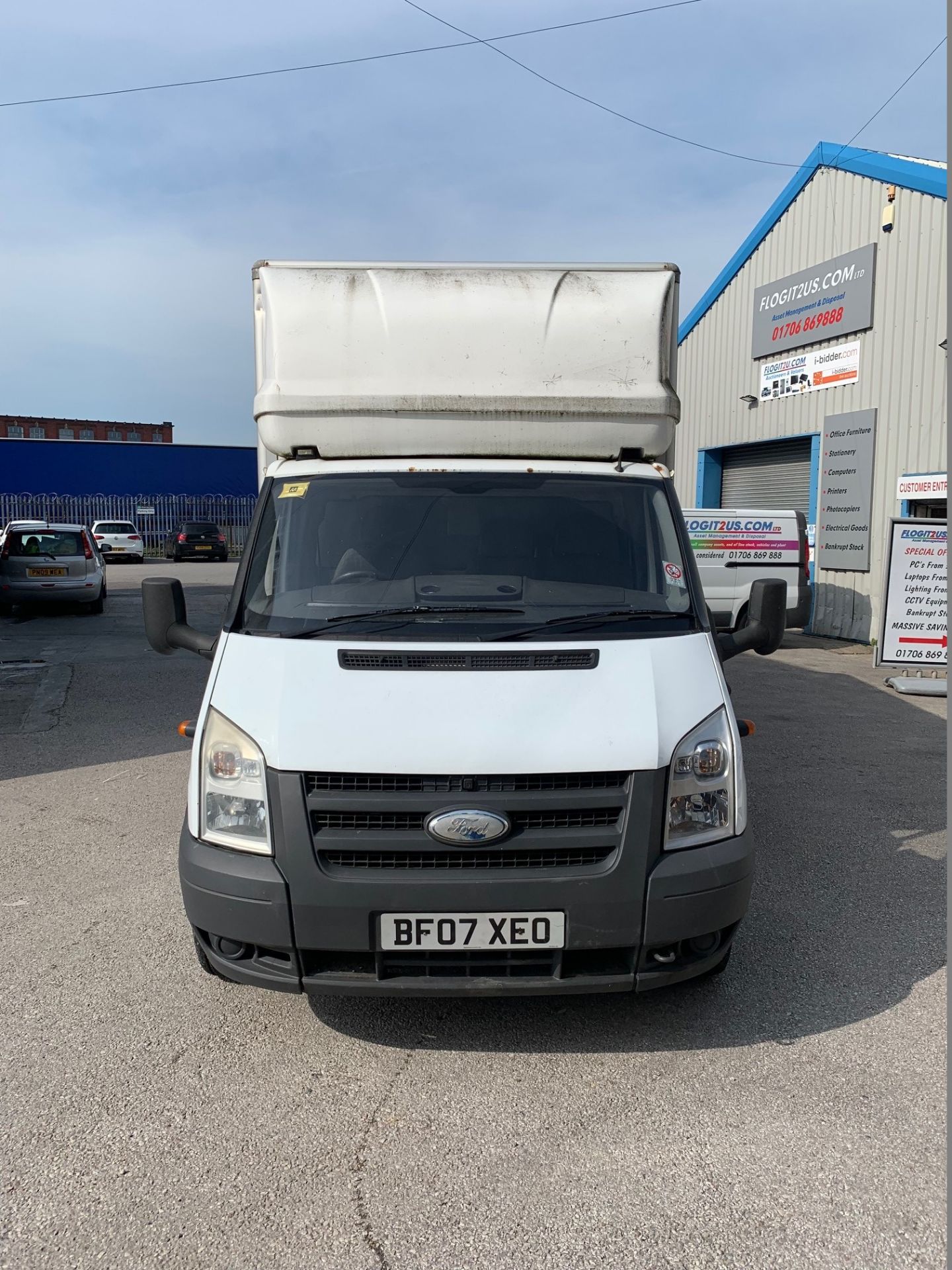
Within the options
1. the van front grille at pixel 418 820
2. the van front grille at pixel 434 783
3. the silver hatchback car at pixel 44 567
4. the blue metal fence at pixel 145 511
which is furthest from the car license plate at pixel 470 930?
the blue metal fence at pixel 145 511

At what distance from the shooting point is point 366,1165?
295 cm

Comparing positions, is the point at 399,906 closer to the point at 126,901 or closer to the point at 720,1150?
the point at 720,1150

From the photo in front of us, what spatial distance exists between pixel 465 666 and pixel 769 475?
1661cm

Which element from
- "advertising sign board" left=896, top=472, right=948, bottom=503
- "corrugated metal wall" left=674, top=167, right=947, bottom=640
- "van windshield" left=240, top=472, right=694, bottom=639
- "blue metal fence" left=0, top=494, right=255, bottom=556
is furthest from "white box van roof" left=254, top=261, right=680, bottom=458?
"blue metal fence" left=0, top=494, right=255, bottom=556

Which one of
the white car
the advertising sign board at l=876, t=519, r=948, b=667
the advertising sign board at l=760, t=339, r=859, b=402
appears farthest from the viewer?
the white car

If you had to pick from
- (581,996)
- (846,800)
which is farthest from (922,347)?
(581,996)

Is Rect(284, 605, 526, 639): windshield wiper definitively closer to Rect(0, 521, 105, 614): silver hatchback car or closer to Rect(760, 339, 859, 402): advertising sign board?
Rect(760, 339, 859, 402): advertising sign board

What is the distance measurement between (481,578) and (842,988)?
216 centimetres

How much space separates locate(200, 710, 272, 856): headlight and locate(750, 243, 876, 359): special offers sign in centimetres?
1478

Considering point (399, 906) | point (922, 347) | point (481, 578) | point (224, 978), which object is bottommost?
point (224, 978)

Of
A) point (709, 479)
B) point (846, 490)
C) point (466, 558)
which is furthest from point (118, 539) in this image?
point (466, 558)

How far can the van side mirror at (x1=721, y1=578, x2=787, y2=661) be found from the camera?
442cm

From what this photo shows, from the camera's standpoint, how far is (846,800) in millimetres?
6918

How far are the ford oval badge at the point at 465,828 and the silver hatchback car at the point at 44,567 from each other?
16.4 meters
